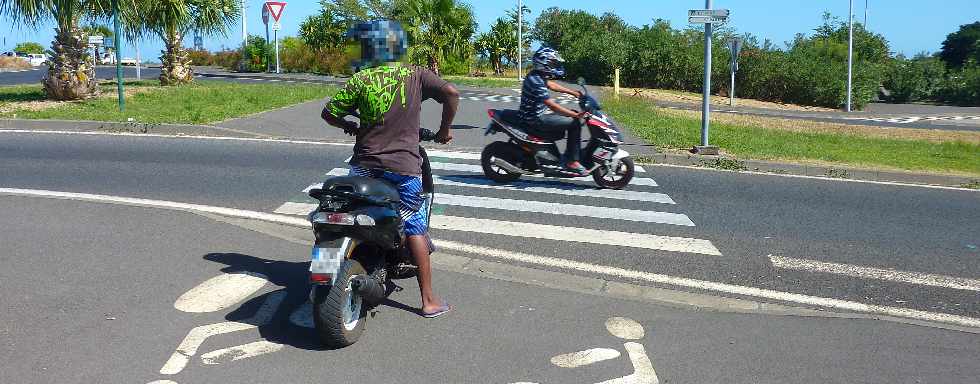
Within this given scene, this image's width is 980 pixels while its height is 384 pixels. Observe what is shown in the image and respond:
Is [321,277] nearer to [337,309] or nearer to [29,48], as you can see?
[337,309]

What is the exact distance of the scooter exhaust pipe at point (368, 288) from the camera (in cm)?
490

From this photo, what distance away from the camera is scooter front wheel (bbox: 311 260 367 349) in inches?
188

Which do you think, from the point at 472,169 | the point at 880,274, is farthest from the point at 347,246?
the point at 472,169

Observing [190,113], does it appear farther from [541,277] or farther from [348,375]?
[348,375]

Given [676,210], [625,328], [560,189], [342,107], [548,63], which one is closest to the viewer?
Result: [342,107]

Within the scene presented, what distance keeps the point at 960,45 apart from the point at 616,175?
82.8 m

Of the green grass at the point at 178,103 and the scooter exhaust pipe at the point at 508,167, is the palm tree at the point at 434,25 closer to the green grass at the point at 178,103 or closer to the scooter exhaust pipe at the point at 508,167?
the green grass at the point at 178,103

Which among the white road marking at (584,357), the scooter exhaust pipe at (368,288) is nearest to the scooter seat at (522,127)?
the scooter exhaust pipe at (368,288)

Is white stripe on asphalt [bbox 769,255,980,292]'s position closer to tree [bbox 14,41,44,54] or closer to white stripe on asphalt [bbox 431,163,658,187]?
Result: white stripe on asphalt [bbox 431,163,658,187]

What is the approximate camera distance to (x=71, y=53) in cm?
2205

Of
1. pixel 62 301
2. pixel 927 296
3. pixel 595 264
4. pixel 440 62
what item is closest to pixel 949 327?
pixel 927 296

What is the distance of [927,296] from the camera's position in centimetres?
662

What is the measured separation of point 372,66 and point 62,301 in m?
2.40

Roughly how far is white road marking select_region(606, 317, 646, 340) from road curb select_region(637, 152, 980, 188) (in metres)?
7.96
